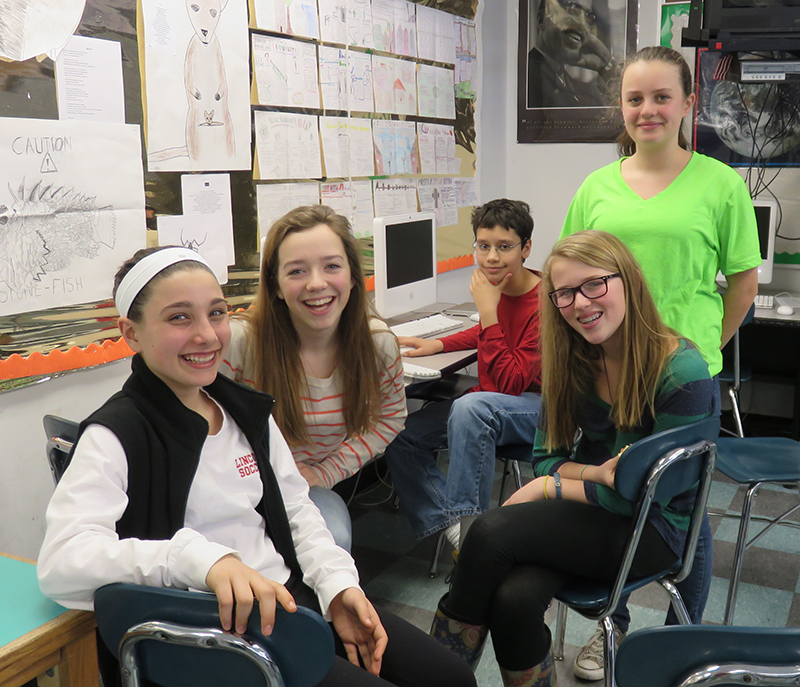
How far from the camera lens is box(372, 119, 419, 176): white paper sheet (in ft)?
10.4

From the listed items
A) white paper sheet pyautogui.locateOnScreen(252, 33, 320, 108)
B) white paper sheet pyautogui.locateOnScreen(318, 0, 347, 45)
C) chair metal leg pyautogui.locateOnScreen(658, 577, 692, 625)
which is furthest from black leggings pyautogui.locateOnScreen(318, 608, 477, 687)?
white paper sheet pyautogui.locateOnScreen(318, 0, 347, 45)

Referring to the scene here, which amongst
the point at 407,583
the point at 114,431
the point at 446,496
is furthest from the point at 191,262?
the point at 407,583

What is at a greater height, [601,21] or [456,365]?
[601,21]

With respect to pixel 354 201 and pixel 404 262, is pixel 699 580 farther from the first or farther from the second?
pixel 354 201

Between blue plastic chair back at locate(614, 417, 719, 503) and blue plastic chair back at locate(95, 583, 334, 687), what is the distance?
67 cm

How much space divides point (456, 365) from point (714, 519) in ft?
4.14

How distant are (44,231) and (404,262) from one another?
140 centimetres

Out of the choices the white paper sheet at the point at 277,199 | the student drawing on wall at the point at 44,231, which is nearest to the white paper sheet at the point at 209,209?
the white paper sheet at the point at 277,199

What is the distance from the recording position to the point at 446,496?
2232 mm

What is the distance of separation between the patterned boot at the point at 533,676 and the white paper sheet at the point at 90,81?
1.65 meters

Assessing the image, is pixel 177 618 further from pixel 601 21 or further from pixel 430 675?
pixel 601 21

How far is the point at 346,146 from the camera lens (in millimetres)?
2984

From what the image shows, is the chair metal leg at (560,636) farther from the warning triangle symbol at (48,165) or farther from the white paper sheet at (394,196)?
the white paper sheet at (394,196)

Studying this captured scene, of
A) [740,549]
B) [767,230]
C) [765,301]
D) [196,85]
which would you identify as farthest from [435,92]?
[740,549]
